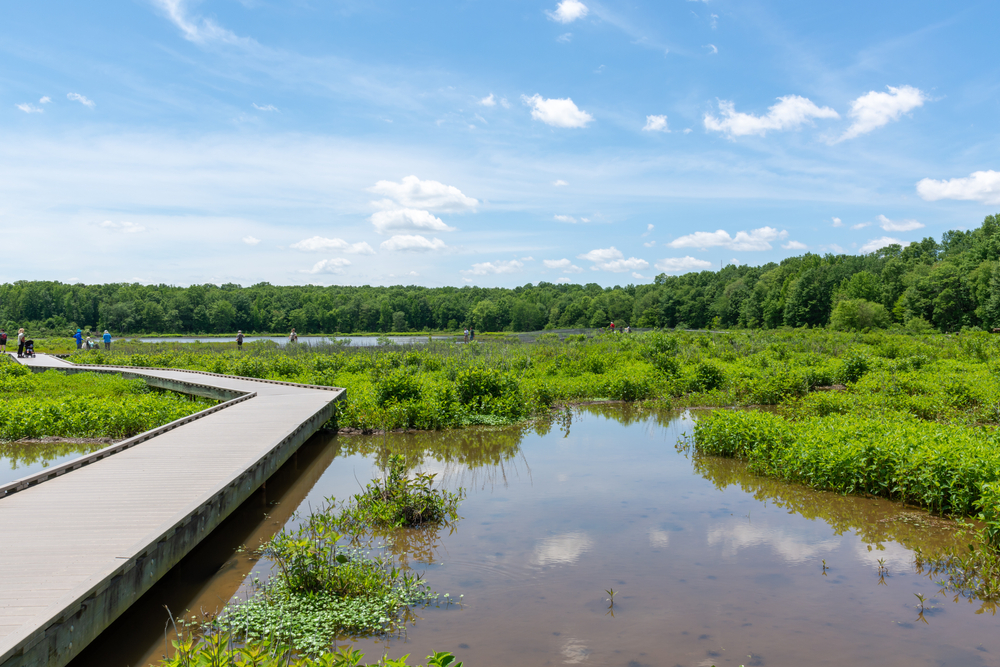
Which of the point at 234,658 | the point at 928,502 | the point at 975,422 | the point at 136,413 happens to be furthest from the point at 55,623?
the point at 975,422

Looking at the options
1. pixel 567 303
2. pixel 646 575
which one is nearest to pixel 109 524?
pixel 646 575

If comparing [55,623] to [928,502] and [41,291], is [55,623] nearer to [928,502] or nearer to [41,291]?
[928,502]

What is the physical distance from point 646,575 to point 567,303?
342 ft

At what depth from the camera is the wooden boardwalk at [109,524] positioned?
13.3 ft

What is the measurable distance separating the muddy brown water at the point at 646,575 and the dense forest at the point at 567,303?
59.0m

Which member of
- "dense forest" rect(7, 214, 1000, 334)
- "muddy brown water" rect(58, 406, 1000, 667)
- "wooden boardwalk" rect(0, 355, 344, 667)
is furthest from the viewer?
"dense forest" rect(7, 214, 1000, 334)

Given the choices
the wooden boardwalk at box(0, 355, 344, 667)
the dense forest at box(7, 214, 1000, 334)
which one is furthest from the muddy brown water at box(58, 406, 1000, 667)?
the dense forest at box(7, 214, 1000, 334)

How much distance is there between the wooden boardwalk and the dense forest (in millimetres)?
63290

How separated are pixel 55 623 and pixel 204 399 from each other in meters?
16.9

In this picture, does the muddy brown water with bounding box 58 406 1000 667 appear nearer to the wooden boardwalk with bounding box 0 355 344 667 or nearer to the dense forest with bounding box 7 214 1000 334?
the wooden boardwalk with bounding box 0 355 344 667

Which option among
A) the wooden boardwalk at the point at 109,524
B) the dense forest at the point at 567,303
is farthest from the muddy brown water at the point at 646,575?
the dense forest at the point at 567,303

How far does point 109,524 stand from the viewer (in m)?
5.73

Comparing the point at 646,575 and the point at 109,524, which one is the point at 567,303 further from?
the point at 109,524

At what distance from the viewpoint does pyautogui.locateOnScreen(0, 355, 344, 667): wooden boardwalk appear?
4048 millimetres
